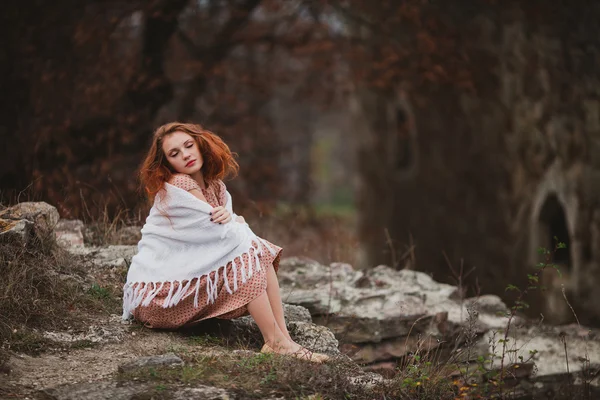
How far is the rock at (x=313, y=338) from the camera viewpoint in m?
4.39

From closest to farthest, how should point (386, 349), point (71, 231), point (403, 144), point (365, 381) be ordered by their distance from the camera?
point (365, 381), point (386, 349), point (71, 231), point (403, 144)

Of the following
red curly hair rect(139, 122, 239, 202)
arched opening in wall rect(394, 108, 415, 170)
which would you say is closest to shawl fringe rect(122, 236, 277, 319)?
red curly hair rect(139, 122, 239, 202)

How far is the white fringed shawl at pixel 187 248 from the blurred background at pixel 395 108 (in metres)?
1.83

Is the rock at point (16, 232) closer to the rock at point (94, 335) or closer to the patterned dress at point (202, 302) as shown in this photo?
the rock at point (94, 335)

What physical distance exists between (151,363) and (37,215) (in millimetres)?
1730

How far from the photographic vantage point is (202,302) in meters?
4.14

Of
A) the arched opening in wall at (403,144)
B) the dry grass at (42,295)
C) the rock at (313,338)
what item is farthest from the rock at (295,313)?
the arched opening in wall at (403,144)

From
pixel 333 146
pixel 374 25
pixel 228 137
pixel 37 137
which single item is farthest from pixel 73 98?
pixel 333 146

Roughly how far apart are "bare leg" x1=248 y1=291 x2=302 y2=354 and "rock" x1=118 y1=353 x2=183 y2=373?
1.68ft

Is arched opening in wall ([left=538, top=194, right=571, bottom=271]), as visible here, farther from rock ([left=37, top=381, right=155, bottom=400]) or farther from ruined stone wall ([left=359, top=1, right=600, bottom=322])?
rock ([left=37, top=381, right=155, bottom=400])

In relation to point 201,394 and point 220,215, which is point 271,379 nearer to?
point 201,394

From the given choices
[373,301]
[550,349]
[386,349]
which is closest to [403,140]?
[550,349]

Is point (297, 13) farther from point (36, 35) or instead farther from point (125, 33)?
point (36, 35)

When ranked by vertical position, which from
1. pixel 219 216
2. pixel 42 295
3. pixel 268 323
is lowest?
pixel 268 323
